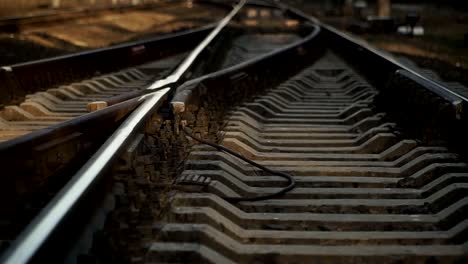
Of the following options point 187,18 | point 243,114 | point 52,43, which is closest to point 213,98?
point 243,114

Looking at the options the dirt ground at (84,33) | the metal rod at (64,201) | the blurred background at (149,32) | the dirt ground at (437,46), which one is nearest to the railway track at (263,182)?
the metal rod at (64,201)

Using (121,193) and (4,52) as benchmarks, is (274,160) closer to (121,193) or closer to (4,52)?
(121,193)

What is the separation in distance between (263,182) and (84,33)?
10.7m

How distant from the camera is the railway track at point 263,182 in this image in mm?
2643

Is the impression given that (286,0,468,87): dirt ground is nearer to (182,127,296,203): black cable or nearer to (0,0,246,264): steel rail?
(182,127,296,203): black cable

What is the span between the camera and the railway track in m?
2.64

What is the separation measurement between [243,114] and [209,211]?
2.35 metres

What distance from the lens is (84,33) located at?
13.4 meters

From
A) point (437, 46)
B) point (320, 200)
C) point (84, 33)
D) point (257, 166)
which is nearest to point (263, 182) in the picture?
point (257, 166)

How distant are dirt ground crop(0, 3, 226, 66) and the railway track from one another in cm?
447

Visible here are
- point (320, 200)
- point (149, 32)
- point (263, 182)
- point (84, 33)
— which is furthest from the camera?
point (149, 32)

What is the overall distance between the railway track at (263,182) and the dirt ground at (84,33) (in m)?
4.47

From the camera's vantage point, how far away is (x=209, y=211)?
308 cm

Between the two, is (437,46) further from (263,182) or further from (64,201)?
(64,201)
